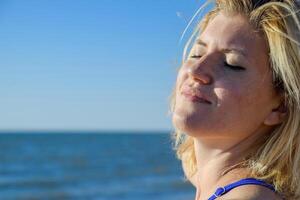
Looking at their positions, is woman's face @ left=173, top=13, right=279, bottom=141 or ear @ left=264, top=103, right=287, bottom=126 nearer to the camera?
woman's face @ left=173, top=13, right=279, bottom=141

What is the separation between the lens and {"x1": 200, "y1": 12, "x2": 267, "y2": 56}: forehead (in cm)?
264

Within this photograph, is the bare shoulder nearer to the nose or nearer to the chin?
the chin

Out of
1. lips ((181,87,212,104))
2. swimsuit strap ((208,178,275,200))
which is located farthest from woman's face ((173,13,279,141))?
swimsuit strap ((208,178,275,200))

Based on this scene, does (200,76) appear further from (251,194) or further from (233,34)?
(251,194)

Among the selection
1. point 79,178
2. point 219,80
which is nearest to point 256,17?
point 219,80

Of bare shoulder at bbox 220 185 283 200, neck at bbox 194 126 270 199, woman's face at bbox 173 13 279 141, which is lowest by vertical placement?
bare shoulder at bbox 220 185 283 200

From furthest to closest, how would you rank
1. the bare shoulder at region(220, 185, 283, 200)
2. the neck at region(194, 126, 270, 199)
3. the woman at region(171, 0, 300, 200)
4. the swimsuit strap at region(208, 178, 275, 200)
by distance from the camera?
the neck at region(194, 126, 270, 199) < the woman at region(171, 0, 300, 200) < the swimsuit strap at region(208, 178, 275, 200) < the bare shoulder at region(220, 185, 283, 200)

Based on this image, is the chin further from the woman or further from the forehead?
the forehead

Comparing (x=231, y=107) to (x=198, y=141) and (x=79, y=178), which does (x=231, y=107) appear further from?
(x=79, y=178)

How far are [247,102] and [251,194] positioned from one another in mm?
460

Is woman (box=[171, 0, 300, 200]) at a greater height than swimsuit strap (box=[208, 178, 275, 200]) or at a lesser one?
greater

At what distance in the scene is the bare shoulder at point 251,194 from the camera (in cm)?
234

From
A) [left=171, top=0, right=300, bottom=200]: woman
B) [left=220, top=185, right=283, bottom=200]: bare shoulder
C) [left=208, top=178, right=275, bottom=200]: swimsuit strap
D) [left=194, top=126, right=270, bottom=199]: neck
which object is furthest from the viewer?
[left=194, top=126, right=270, bottom=199]: neck

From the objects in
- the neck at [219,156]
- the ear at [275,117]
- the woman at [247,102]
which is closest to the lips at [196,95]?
the woman at [247,102]
